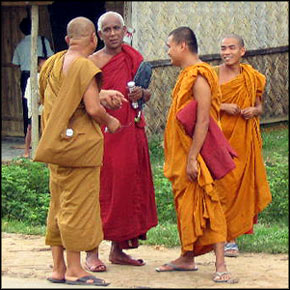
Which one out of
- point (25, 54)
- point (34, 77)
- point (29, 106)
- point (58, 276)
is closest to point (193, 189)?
point (58, 276)

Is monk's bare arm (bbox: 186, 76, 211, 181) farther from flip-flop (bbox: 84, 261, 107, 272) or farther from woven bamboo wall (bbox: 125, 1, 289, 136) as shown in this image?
woven bamboo wall (bbox: 125, 1, 289, 136)

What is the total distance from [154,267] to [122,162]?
87 centimetres

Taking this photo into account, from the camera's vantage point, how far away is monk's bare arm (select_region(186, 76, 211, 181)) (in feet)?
24.6

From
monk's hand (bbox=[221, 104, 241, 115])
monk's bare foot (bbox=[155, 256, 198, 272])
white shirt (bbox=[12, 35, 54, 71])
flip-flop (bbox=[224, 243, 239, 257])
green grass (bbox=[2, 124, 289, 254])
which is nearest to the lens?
monk's bare foot (bbox=[155, 256, 198, 272])

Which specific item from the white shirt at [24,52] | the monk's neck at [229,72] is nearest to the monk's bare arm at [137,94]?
the monk's neck at [229,72]

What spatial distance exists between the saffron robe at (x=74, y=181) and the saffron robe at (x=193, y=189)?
27.7 inches

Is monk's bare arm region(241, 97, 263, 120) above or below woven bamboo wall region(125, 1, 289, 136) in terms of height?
below

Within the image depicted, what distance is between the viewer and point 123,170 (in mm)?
8117

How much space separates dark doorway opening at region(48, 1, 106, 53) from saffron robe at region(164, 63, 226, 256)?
26.6 ft

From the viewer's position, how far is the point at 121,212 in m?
8.12

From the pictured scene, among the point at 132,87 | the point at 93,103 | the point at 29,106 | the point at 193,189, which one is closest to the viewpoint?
the point at 93,103

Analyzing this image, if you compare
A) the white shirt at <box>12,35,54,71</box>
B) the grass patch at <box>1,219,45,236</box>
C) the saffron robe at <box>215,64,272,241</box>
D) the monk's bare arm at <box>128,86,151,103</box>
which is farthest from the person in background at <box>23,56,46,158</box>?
the monk's bare arm at <box>128,86,151,103</box>

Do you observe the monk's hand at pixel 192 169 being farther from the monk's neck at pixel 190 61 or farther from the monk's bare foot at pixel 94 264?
the monk's bare foot at pixel 94 264

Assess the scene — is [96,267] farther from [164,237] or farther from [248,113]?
[248,113]
